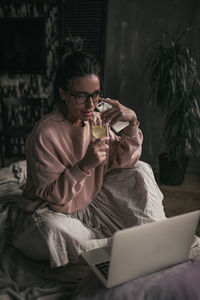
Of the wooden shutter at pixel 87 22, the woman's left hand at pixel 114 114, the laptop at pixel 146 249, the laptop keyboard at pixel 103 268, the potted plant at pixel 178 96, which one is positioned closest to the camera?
the laptop at pixel 146 249

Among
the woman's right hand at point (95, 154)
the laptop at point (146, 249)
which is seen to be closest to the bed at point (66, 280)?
the laptop at point (146, 249)

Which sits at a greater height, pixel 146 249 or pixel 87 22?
pixel 87 22

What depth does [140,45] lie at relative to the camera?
325 centimetres

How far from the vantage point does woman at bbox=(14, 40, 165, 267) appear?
131cm

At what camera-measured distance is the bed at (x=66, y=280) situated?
3.34 feet

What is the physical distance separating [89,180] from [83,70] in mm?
565

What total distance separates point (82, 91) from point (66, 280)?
83cm

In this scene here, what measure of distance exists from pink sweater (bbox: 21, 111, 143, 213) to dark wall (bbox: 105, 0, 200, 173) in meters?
1.75

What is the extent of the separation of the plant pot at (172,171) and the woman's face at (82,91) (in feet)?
5.84

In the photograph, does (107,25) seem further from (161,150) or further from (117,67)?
(161,150)

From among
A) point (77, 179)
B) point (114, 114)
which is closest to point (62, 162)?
point (77, 179)

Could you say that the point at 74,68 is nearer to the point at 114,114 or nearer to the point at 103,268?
the point at 114,114

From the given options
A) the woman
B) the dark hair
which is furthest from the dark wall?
the dark hair

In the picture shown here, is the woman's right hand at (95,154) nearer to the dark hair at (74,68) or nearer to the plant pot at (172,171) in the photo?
the dark hair at (74,68)
